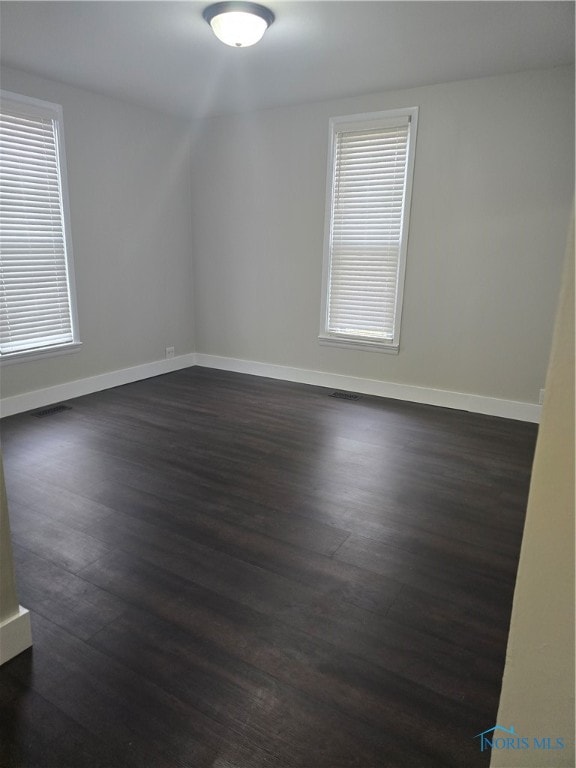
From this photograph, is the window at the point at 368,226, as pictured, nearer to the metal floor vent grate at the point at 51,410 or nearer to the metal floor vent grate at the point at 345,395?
the metal floor vent grate at the point at 345,395

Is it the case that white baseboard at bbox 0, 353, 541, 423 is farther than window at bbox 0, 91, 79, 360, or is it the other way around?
white baseboard at bbox 0, 353, 541, 423

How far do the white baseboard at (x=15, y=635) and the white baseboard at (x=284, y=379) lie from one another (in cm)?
275

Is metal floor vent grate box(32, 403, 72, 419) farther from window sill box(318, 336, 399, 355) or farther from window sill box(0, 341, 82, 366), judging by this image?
window sill box(318, 336, 399, 355)

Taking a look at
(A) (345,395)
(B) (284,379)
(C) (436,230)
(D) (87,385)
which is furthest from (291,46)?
(D) (87,385)

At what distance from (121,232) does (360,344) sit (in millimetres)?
2591

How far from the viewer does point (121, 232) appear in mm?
4754

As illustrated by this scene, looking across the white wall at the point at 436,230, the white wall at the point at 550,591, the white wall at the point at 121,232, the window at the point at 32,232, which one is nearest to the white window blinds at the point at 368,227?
the white wall at the point at 436,230

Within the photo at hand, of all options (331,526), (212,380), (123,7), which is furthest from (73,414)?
(123,7)

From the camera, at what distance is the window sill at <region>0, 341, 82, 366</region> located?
156 inches

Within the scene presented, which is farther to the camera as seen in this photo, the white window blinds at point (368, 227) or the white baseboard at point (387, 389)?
the white window blinds at point (368, 227)

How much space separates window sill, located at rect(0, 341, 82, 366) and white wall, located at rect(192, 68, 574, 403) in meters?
1.74

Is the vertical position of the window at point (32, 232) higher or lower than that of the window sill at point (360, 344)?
higher

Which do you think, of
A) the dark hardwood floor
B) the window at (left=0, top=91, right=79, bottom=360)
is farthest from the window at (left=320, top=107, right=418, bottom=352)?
the window at (left=0, top=91, right=79, bottom=360)

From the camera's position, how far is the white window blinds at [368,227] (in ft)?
14.1
